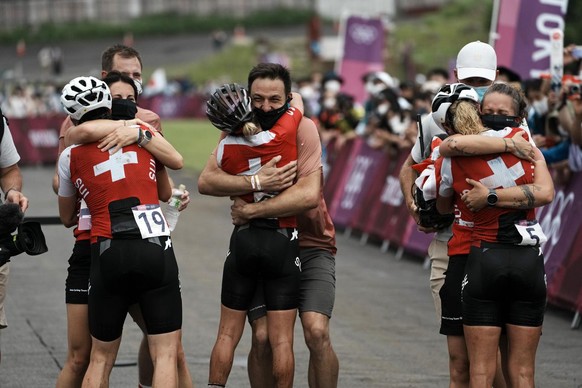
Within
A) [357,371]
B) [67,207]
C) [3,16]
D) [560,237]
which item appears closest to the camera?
[67,207]

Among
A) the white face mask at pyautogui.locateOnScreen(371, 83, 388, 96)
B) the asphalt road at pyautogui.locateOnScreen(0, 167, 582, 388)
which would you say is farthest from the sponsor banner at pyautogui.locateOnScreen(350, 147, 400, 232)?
the white face mask at pyautogui.locateOnScreen(371, 83, 388, 96)

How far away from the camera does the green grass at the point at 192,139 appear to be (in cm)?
3136

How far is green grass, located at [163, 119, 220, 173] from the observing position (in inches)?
1235

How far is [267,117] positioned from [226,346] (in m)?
1.40

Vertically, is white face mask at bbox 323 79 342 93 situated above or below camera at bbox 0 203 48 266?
below

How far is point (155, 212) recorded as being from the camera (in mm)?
7230

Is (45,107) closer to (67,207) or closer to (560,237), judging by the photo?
(560,237)

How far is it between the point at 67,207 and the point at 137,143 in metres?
0.72

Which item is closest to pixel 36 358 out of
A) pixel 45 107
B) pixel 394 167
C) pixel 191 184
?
pixel 394 167

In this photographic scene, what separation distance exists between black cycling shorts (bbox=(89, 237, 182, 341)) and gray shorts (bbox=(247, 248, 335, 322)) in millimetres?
619

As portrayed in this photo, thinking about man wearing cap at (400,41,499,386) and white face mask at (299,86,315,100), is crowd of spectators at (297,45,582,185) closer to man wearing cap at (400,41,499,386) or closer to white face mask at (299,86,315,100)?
white face mask at (299,86,315,100)

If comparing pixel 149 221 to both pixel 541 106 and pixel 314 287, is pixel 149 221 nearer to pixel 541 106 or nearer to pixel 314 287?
pixel 314 287

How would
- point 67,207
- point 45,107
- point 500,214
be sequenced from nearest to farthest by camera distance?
point 500,214 < point 67,207 < point 45,107

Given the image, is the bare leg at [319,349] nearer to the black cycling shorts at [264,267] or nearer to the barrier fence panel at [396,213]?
the black cycling shorts at [264,267]
